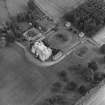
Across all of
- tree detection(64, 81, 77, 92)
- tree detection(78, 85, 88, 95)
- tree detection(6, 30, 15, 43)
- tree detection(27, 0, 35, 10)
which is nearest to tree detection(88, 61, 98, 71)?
tree detection(78, 85, 88, 95)

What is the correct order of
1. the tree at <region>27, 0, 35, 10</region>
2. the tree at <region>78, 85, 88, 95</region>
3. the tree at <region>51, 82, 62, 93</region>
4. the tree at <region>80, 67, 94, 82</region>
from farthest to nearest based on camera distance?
the tree at <region>27, 0, 35, 10</region> → the tree at <region>80, 67, 94, 82</region> → the tree at <region>51, 82, 62, 93</region> → the tree at <region>78, 85, 88, 95</region>

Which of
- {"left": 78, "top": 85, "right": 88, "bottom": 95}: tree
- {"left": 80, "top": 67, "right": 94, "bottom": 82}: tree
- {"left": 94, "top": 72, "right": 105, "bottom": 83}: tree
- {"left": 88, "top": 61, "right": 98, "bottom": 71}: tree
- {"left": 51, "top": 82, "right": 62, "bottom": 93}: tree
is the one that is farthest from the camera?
{"left": 88, "top": 61, "right": 98, "bottom": 71}: tree

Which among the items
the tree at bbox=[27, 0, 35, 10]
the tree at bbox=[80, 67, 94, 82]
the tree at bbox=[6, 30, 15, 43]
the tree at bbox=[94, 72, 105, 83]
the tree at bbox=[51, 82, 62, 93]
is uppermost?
the tree at bbox=[27, 0, 35, 10]

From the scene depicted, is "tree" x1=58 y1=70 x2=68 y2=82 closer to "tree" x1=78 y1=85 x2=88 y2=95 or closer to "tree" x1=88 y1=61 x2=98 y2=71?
"tree" x1=78 y1=85 x2=88 y2=95

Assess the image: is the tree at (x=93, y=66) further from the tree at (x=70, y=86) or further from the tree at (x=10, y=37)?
the tree at (x=10, y=37)

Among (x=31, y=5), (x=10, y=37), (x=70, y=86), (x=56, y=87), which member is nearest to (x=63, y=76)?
(x=70, y=86)

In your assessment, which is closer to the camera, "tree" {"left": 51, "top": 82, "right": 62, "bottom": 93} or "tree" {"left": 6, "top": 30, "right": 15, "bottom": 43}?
"tree" {"left": 51, "top": 82, "right": 62, "bottom": 93}

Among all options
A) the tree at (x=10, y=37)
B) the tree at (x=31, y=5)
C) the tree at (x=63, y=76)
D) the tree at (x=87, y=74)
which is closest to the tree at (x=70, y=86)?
the tree at (x=63, y=76)

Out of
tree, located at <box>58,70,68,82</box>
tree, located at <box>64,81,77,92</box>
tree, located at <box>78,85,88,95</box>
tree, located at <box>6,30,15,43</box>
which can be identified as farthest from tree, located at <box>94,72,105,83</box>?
tree, located at <box>6,30,15,43</box>

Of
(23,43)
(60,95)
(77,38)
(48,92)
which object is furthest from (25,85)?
(77,38)

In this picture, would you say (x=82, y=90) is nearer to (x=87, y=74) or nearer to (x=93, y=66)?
(x=87, y=74)

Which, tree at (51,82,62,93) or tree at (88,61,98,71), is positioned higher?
tree at (51,82,62,93)
